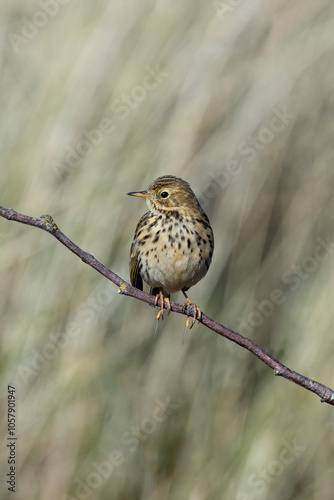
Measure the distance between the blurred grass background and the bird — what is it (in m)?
0.46

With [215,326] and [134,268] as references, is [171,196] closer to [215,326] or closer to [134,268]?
[134,268]

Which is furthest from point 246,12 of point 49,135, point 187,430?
point 187,430

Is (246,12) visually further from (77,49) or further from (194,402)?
(194,402)

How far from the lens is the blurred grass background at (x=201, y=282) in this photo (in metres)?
2.95

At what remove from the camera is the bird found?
7.59 ft

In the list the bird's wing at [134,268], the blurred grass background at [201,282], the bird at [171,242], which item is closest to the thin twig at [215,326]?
the bird at [171,242]

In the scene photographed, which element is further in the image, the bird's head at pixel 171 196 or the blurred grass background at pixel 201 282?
the blurred grass background at pixel 201 282

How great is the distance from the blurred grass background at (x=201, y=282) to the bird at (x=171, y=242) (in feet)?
1.50

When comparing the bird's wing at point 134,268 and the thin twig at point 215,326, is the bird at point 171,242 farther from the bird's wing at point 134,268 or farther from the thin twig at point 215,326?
the thin twig at point 215,326

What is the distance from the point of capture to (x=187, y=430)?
9.84ft

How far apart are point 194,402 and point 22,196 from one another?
3.76 feet

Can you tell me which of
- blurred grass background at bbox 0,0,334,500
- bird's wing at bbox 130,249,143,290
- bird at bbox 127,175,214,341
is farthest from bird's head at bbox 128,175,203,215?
blurred grass background at bbox 0,0,334,500

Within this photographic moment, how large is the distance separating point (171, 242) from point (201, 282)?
0.63 m

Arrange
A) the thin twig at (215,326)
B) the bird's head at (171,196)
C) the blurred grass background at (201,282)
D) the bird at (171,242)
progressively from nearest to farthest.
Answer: the thin twig at (215,326) → the bird at (171,242) → the bird's head at (171,196) → the blurred grass background at (201,282)
